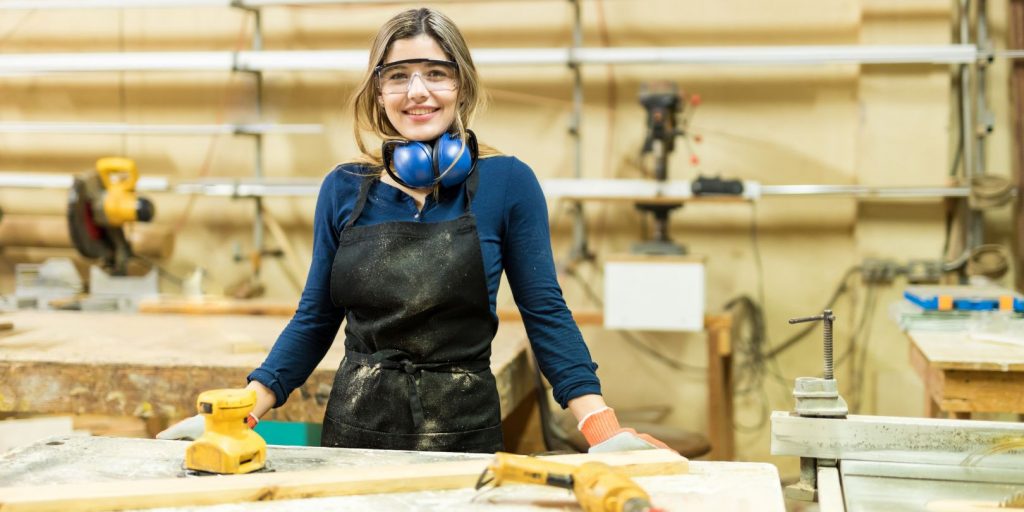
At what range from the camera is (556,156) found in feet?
12.9

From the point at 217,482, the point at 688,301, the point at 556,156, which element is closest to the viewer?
the point at 217,482

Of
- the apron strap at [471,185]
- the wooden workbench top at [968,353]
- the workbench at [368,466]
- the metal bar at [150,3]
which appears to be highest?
the metal bar at [150,3]

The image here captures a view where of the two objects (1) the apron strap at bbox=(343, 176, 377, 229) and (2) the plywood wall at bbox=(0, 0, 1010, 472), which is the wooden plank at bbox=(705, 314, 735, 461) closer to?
(2) the plywood wall at bbox=(0, 0, 1010, 472)

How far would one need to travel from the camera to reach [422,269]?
5.51 feet

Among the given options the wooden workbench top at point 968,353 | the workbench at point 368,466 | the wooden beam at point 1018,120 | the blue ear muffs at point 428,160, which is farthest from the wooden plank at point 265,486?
the wooden beam at point 1018,120

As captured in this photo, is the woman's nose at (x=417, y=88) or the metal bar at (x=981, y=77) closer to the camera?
the woman's nose at (x=417, y=88)

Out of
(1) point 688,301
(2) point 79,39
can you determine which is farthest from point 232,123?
(1) point 688,301

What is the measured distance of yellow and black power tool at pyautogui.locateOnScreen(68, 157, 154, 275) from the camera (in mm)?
3441

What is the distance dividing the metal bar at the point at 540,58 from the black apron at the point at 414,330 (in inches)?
79.2

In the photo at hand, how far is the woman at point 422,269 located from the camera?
1.67 meters

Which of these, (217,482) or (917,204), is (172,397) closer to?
(217,482)

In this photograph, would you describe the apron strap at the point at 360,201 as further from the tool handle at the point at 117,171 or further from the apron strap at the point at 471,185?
the tool handle at the point at 117,171

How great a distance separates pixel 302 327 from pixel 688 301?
71.8 inches

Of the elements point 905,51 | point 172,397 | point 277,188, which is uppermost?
point 905,51
